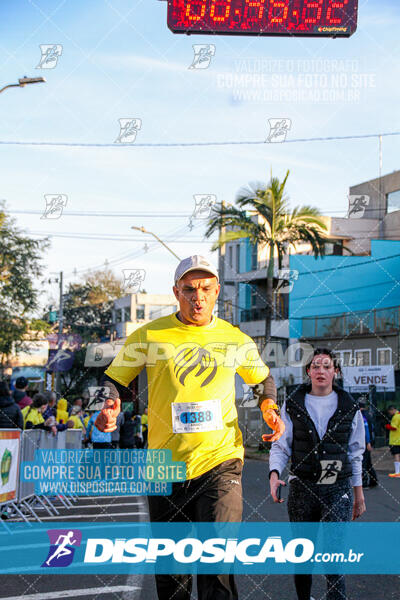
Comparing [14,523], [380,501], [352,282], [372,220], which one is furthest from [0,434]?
[372,220]

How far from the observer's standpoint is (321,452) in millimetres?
5699

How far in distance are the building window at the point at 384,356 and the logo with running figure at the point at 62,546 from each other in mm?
25885

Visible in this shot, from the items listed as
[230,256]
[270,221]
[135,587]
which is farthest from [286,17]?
[230,256]

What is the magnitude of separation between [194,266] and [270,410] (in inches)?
37.3

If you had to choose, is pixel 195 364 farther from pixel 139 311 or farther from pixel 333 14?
pixel 139 311

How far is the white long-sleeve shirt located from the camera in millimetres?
5820

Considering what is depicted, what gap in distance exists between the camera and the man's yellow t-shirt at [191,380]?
4.75 m

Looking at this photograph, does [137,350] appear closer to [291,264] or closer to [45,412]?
[45,412]

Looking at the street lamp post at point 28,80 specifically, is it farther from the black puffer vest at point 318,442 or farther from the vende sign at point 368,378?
the vende sign at point 368,378

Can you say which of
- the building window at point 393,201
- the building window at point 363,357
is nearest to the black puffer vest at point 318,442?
the building window at point 363,357

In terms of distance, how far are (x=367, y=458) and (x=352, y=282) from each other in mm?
25540

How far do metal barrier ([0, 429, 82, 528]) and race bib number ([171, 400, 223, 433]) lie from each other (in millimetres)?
4904

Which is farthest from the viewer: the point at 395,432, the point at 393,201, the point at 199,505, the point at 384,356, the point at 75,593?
the point at 393,201

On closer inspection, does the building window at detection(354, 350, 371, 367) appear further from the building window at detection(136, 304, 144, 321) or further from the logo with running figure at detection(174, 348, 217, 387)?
the building window at detection(136, 304, 144, 321)
